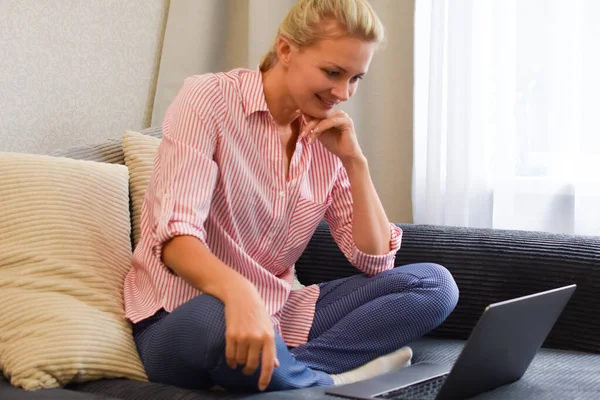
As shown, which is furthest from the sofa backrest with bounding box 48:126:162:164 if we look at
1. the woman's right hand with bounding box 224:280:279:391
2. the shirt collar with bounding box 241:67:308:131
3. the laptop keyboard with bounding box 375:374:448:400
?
the laptop keyboard with bounding box 375:374:448:400

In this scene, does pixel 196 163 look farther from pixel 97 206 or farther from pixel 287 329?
pixel 287 329

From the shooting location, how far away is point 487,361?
1.19m

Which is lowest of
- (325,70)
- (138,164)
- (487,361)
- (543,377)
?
(543,377)

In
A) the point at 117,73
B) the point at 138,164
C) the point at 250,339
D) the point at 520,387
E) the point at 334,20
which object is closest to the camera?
the point at 250,339

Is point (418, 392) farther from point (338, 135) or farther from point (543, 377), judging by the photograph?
point (338, 135)

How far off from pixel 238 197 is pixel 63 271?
1.03 ft

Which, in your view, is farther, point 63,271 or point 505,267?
point 505,267

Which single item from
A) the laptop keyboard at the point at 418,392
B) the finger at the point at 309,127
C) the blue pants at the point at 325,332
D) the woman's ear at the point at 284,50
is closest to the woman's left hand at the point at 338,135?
the finger at the point at 309,127

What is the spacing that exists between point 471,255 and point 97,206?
742 millimetres

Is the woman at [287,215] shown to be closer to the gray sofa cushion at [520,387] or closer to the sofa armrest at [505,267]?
the gray sofa cushion at [520,387]

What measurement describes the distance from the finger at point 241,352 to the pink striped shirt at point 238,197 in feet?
0.79

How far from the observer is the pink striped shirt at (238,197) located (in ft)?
4.47

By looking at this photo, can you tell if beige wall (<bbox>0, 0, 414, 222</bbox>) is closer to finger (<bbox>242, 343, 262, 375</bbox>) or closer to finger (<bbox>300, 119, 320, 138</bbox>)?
finger (<bbox>300, 119, 320, 138</bbox>)

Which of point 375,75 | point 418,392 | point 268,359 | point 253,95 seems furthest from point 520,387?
point 375,75
